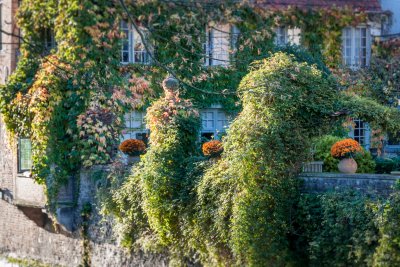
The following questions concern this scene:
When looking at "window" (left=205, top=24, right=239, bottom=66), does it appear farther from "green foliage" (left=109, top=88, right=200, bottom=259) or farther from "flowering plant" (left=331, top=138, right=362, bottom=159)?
"flowering plant" (left=331, top=138, right=362, bottom=159)

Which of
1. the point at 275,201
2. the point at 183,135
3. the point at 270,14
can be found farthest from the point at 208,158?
the point at 270,14

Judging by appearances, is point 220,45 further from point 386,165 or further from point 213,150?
point 213,150

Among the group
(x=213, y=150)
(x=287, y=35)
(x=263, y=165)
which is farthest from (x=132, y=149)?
(x=287, y=35)

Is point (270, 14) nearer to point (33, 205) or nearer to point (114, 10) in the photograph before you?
point (114, 10)

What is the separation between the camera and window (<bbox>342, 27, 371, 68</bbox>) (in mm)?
26062

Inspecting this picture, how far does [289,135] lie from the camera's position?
15.2 m

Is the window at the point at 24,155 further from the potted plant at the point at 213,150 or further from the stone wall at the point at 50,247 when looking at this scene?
the potted plant at the point at 213,150

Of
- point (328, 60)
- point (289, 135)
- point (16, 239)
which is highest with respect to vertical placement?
point (328, 60)

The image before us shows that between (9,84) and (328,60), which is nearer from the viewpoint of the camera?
(9,84)

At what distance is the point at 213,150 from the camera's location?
1653 centimetres

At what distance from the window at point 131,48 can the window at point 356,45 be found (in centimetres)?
622

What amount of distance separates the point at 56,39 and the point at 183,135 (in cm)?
591

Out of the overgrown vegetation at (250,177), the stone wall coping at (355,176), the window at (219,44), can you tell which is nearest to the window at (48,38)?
the window at (219,44)

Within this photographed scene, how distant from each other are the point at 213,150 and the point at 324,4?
34.3 feet
